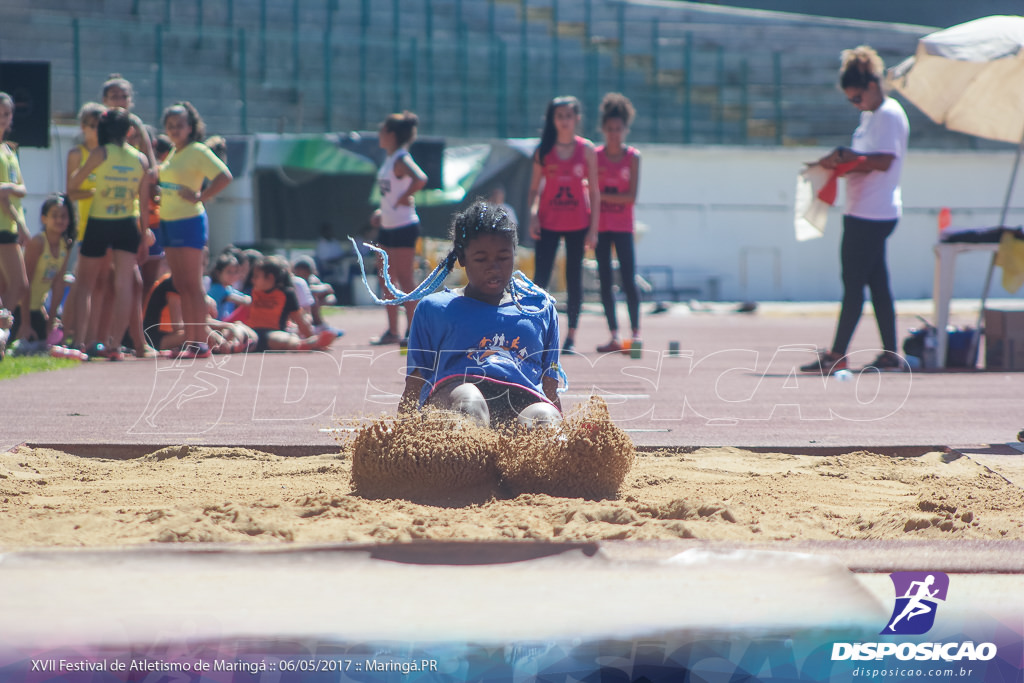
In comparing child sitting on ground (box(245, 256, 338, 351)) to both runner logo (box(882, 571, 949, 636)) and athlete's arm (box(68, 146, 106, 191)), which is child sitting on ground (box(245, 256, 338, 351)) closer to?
athlete's arm (box(68, 146, 106, 191))

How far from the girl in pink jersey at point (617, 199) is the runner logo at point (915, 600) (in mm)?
6561

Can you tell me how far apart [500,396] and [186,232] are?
16.9 feet

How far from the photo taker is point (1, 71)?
935 centimetres

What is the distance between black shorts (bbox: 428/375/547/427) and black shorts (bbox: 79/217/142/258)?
16.7 feet

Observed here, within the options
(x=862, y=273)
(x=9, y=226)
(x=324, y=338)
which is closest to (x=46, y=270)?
(x=9, y=226)

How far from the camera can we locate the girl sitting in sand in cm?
405

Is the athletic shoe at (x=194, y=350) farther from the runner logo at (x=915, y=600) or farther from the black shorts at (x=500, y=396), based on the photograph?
the runner logo at (x=915, y=600)

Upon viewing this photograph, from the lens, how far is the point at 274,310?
32.1ft

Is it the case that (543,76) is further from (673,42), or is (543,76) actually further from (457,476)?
(457,476)

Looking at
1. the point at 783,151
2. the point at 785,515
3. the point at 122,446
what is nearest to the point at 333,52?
the point at 783,151

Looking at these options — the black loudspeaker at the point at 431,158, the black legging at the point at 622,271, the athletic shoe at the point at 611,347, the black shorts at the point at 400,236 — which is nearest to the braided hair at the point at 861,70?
the black legging at the point at 622,271

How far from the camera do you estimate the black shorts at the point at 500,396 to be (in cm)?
403

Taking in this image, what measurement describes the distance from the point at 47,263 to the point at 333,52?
15.3 m

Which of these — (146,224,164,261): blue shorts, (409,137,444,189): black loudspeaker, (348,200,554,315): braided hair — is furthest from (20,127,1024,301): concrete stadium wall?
(348,200,554,315): braided hair
